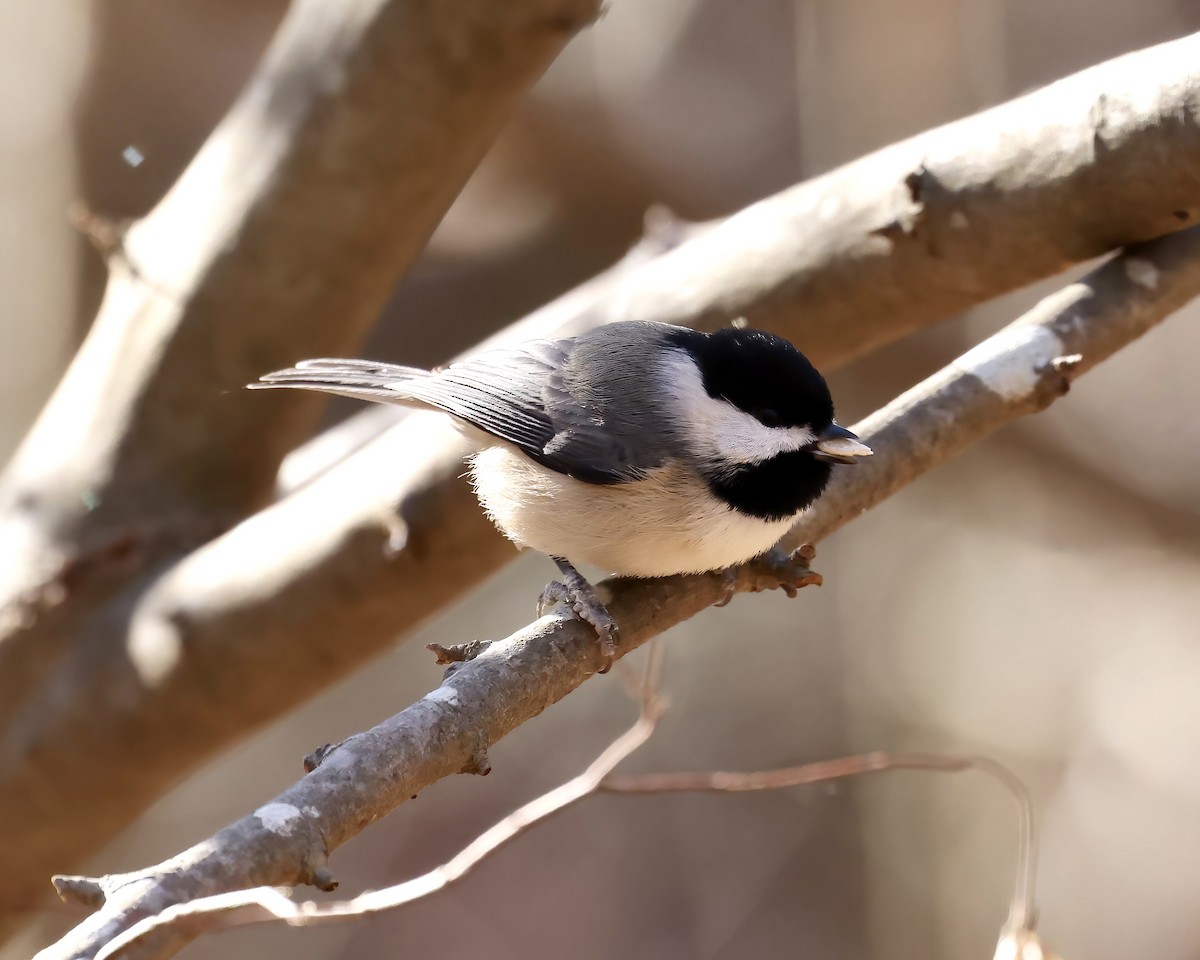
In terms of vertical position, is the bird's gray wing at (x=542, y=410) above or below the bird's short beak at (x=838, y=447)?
above

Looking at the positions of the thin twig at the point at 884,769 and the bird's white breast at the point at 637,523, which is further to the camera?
the bird's white breast at the point at 637,523

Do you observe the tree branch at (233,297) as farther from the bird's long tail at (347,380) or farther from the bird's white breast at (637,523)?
the bird's white breast at (637,523)

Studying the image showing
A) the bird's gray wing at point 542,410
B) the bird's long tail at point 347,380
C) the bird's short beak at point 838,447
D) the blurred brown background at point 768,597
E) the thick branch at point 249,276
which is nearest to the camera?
the bird's short beak at point 838,447

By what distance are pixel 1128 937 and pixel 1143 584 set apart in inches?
55.3

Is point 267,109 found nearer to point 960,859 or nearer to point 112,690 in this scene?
point 112,690

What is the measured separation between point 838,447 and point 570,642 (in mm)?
543

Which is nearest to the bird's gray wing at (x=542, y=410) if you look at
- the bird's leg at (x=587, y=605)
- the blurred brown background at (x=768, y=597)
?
the bird's leg at (x=587, y=605)

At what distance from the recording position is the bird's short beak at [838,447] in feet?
5.90

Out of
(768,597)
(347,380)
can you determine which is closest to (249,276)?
(347,380)

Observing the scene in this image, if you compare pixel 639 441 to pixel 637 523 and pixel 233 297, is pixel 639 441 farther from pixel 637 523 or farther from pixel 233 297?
pixel 233 297

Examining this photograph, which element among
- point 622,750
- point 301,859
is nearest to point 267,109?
point 622,750

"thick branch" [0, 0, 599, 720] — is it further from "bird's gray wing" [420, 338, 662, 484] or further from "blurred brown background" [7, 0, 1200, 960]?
"blurred brown background" [7, 0, 1200, 960]

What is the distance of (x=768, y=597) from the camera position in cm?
534

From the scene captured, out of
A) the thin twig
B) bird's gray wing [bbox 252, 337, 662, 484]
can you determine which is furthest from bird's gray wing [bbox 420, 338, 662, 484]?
the thin twig
